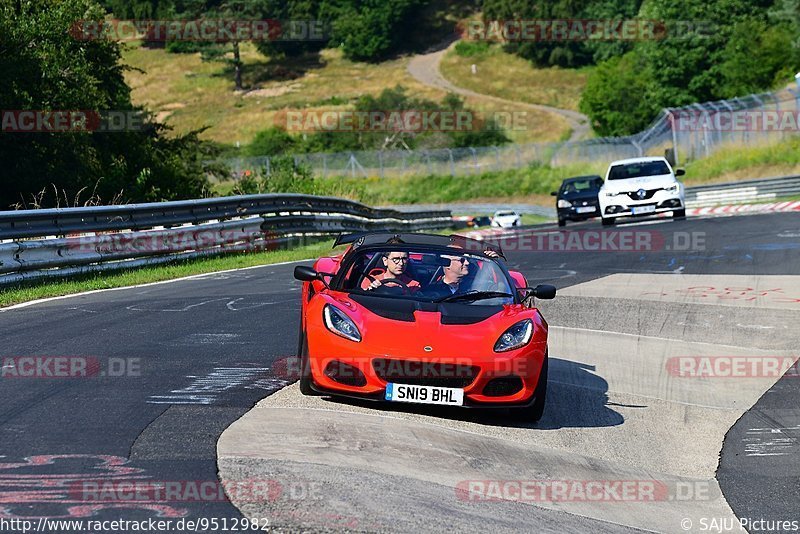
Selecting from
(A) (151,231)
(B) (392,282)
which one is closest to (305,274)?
(B) (392,282)

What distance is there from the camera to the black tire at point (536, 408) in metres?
8.66

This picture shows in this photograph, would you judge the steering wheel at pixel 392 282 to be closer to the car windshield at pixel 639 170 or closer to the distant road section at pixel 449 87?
the car windshield at pixel 639 170

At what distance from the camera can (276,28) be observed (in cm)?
13000

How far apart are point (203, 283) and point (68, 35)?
12.6 meters

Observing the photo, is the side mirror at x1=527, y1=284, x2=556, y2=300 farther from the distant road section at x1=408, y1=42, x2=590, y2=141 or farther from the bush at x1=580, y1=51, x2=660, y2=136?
the distant road section at x1=408, y1=42, x2=590, y2=141

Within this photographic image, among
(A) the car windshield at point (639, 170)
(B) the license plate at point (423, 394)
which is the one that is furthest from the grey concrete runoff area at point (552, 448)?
(A) the car windshield at point (639, 170)

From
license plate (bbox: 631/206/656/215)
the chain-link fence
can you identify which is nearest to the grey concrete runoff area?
license plate (bbox: 631/206/656/215)

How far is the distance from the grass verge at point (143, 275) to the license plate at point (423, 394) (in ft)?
24.5

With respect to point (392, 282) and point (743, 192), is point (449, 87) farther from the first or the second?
point (392, 282)

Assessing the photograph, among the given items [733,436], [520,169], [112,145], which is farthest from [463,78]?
[733,436]

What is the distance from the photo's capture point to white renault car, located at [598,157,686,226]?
1159 inches

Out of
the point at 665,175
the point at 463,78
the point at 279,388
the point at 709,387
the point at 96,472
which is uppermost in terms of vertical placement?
the point at 96,472

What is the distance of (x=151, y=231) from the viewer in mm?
20156

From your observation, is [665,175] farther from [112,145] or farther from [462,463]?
[462,463]
